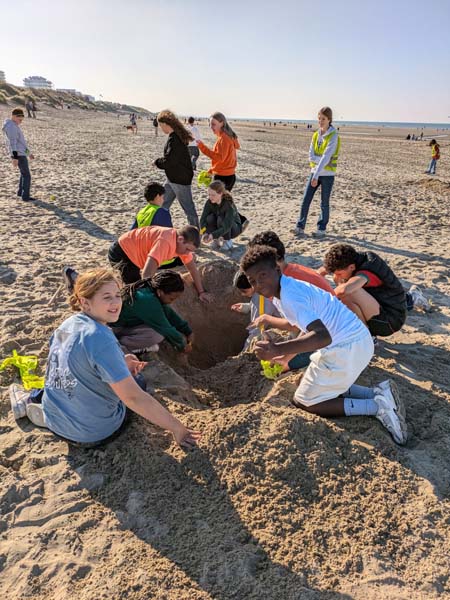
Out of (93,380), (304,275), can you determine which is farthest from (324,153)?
(93,380)

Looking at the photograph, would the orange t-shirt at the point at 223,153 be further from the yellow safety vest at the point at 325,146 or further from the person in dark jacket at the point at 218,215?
the yellow safety vest at the point at 325,146

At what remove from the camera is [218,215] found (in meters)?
5.69

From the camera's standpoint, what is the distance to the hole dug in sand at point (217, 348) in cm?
328

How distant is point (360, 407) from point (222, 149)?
439 cm

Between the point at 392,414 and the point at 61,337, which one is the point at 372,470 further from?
the point at 61,337

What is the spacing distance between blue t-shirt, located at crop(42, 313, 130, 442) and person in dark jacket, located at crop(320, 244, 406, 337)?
189 centimetres

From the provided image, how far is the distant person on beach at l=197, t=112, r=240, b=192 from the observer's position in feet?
18.2

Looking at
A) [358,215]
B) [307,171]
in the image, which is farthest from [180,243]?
[307,171]

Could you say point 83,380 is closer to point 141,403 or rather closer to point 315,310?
point 141,403

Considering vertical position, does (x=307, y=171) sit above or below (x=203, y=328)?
above

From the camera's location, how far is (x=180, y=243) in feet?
12.4

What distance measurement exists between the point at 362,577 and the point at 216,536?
68 cm

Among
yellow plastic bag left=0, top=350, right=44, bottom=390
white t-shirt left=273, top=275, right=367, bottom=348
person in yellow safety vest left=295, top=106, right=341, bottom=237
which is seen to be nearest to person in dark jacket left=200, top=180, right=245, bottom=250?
person in yellow safety vest left=295, top=106, right=341, bottom=237

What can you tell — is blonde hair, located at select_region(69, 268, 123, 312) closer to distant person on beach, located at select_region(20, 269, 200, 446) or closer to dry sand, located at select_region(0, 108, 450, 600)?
distant person on beach, located at select_region(20, 269, 200, 446)
